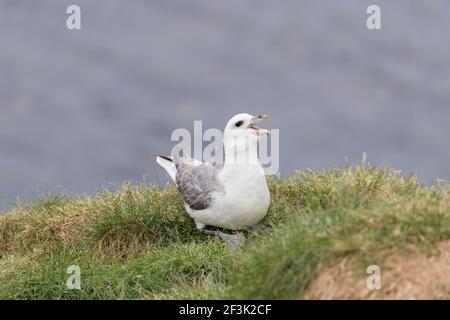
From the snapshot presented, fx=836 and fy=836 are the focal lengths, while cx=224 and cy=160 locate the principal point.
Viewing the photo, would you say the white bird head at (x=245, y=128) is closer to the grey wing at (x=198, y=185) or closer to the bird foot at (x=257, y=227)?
the grey wing at (x=198, y=185)

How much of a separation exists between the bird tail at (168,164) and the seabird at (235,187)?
1.27 m

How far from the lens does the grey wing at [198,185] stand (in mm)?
10992

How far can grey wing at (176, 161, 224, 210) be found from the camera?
10992 mm

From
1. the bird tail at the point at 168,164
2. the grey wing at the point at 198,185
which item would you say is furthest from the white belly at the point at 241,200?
the bird tail at the point at 168,164

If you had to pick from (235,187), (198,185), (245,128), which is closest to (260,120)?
(245,128)

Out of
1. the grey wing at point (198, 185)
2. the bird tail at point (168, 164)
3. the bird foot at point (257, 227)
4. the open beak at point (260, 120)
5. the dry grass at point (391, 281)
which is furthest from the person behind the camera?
the bird tail at point (168, 164)

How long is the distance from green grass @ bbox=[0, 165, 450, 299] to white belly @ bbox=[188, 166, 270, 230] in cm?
30

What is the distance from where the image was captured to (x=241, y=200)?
1079 cm

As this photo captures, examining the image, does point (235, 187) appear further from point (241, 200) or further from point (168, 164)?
point (168, 164)

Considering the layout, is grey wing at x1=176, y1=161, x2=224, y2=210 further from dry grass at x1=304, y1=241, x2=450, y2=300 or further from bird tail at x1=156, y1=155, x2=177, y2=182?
dry grass at x1=304, y1=241, x2=450, y2=300

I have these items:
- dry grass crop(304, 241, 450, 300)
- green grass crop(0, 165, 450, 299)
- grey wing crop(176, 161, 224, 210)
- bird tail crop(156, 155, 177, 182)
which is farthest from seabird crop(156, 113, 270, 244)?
dry grass crop(304, 241, 450, 300)

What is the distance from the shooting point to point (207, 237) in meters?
11.6
